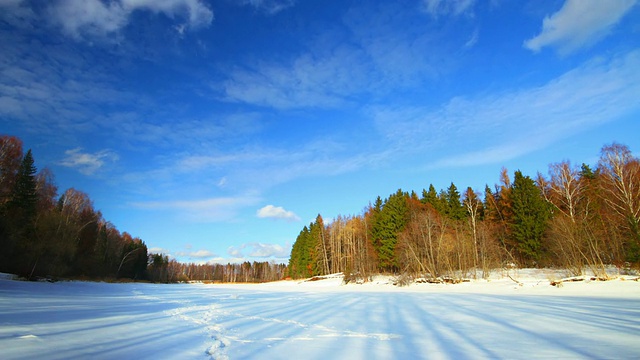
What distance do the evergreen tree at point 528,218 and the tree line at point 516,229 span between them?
0.09 metres

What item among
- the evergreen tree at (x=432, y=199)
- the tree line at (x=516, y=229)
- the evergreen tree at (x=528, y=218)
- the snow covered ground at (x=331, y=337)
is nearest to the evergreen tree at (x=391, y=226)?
the tree line at (x=516, y=229)

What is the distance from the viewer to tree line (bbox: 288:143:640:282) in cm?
2233

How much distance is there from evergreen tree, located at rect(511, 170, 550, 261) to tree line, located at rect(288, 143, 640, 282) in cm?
9

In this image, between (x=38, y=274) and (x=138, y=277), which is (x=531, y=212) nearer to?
(x=38, y=274)

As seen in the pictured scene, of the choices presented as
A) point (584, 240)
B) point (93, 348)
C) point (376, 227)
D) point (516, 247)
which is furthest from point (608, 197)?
point (93, 348)

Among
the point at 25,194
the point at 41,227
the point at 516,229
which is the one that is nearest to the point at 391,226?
the point at 516,229

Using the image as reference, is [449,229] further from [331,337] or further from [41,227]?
[41,227]

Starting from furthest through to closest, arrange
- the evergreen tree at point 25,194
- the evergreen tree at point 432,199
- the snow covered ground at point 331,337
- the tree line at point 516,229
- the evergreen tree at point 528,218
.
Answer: the evergreen tree at point 432,199, the evergreen tree at point 528,218, the evergreen tree at point 25,194, the tree line at point 516,229, the snow covered ground at point 331,337

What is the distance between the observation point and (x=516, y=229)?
34.0 meters

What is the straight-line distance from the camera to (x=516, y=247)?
34625mm

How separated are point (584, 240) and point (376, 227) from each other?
27.2 meters

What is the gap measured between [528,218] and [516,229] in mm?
2014

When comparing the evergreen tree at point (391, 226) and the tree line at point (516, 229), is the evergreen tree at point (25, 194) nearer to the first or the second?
the tree line at point (516, 229)

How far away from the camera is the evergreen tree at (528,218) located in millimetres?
31766
